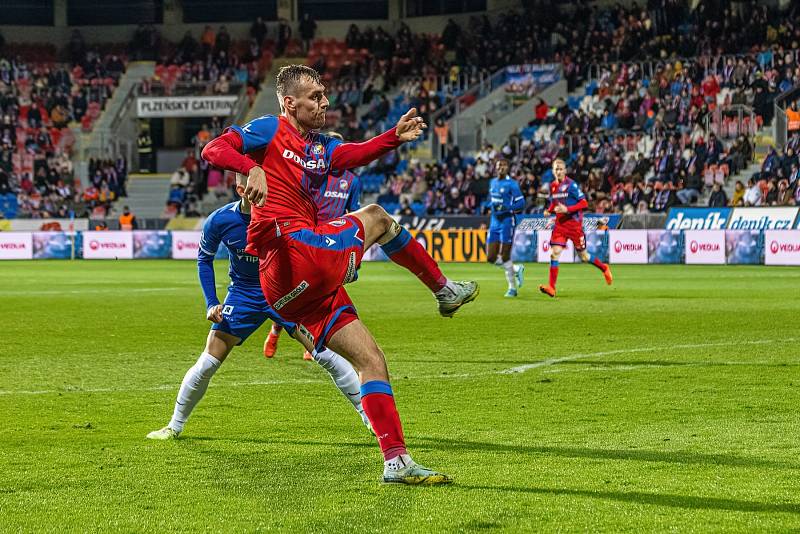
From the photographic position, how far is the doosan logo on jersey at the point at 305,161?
6320 mm

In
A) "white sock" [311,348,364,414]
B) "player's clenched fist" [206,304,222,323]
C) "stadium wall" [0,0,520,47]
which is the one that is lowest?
"white sock" [311,348,364,414]

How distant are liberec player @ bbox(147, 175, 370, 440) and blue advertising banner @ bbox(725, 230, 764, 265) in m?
26.3

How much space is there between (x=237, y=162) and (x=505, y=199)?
50.3 ft

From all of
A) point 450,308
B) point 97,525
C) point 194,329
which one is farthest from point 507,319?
point 97,525

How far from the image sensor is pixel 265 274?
616 centimetres

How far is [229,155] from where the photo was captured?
6.14 m

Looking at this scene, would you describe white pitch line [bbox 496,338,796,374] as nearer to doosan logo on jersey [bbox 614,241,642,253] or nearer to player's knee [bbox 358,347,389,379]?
player's knee [bbox 358,347,389,379]

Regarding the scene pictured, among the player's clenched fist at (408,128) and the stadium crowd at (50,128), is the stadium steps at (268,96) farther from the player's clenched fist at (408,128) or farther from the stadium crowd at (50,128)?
the player's clenched fist at (408,128)

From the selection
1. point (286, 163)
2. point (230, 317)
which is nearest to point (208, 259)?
point (230, 317)

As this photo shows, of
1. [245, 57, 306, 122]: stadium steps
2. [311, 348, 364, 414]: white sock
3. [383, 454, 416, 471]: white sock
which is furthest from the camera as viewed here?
[245, 57, 306, 122]: stadium steps

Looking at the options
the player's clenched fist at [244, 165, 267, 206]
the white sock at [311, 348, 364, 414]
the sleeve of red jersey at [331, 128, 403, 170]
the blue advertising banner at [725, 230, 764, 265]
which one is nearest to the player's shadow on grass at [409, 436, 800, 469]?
the white sock at [311, 348, 364, 414]

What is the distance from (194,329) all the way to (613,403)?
8.37 meters

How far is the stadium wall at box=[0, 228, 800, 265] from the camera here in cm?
3272

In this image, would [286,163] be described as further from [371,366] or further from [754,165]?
[754,165]
